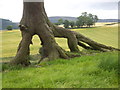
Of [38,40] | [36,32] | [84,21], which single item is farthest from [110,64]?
[84,21]

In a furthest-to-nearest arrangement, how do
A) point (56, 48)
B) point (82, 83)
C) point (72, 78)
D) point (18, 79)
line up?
point (56, 48) < point (18, 79) < point (72, 78) < point (82, 83)

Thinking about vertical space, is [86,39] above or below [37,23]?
below

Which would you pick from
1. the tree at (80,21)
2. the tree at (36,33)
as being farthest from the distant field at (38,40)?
the tree at (80,21)

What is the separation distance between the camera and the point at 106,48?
51.6ft

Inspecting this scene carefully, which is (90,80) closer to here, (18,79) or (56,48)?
(18,79)

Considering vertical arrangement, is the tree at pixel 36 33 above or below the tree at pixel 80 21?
below

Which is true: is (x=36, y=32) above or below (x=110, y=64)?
above

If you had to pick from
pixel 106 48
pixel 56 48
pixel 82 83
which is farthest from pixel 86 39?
pixel 82 83

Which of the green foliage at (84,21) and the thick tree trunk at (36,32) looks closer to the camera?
the thick tree trunk at (36,32)

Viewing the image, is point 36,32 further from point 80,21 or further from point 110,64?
point 80,21

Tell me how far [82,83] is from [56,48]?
5.82 m

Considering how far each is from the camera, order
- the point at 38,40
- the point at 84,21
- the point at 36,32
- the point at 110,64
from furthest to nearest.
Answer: the point at 84,21 < the point at 38,40 < the point at 36,32 < the point at 110,64

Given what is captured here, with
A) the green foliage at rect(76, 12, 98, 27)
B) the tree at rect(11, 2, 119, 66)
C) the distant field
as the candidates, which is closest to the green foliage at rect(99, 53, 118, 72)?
the tree at rect(11, 2, 119, 66)

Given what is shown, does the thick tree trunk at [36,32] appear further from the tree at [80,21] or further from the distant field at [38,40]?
the tree at [80,21]
